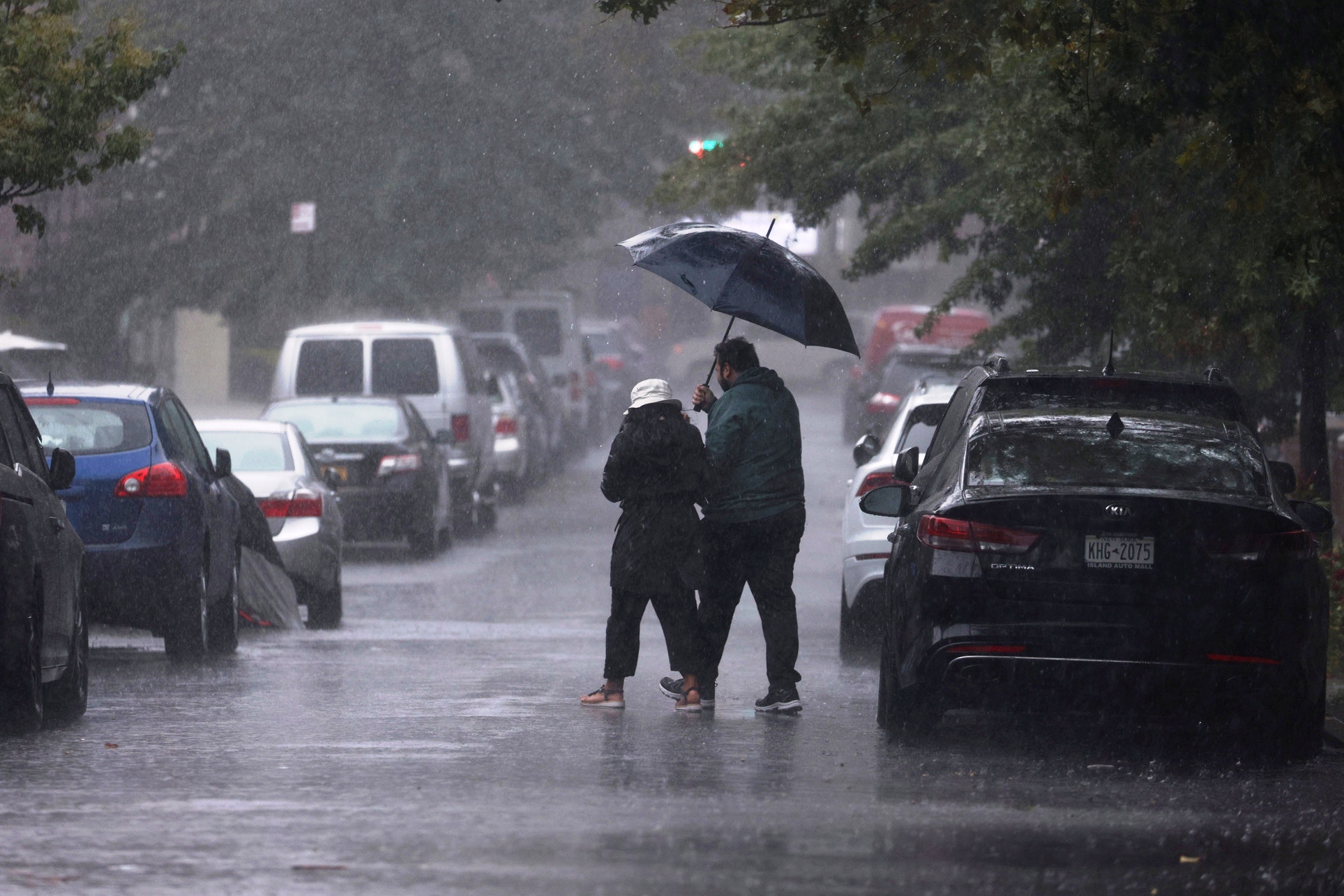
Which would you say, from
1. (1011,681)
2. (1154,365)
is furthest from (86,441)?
(1154,365)

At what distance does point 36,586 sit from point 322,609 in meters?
6.98

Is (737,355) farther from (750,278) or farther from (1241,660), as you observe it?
(1241,660)

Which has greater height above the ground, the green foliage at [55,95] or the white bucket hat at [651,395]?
the green foliage at [55,95]

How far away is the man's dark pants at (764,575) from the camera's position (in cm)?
1056

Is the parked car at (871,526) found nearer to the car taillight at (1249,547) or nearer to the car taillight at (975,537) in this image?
the car taillight at (975,537)

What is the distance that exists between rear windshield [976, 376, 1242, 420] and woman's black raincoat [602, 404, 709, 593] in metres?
1.42

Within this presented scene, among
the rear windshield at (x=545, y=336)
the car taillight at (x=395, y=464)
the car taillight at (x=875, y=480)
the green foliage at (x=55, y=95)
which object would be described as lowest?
the car taillight at (x=395, y=464)

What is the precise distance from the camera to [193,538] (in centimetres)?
1266

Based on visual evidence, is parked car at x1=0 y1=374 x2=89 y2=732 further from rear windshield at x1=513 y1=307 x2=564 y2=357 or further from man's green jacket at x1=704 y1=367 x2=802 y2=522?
rear windshield at x1=513 y1=307 x2=564 y2=357

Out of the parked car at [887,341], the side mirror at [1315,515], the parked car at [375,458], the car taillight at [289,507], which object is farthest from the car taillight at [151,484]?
the parked car at [887,341]

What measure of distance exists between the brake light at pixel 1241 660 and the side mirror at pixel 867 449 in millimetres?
5745

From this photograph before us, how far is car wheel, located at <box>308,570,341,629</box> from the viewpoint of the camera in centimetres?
1644

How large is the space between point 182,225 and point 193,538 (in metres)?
22.4

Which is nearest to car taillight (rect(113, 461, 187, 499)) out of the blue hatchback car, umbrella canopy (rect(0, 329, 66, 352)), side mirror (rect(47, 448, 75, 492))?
the blue hatchback car
